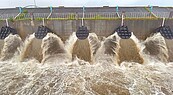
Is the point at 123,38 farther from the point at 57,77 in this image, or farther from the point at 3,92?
the point at 3,92

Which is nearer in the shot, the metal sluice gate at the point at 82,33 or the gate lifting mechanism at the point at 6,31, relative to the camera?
the metal sluice gate at the point at 82,33

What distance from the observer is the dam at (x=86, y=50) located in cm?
974

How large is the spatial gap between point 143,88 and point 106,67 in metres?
2.79

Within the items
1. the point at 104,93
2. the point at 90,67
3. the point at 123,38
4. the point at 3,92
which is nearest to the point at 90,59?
the point at 90,67

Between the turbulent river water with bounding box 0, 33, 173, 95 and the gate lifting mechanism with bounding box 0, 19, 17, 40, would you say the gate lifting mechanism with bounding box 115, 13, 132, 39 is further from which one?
the gate lifting mechanism with bounding box 0, 19, 17, 40

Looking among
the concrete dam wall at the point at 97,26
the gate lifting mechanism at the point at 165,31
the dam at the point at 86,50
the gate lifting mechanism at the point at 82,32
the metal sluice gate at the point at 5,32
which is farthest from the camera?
the metal sluice gate at the point at 5,32

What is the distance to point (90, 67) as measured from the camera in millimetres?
10773

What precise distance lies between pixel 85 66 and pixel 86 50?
5.72 ft

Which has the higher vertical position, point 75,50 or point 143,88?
point 75,50

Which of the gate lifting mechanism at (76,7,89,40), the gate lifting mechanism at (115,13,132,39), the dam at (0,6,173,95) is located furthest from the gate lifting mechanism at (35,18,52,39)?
the gate lifting mechanism at (115,13,132,39)

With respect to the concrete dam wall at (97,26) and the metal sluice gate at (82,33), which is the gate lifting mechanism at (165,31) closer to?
the concrete dam wall at (97,26)

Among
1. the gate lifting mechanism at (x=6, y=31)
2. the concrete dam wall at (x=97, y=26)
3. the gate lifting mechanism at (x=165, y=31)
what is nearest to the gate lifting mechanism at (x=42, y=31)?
the concrete dam wall at (x=97, y=26)

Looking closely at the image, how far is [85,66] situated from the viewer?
10.9 metres

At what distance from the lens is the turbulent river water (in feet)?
28.2
